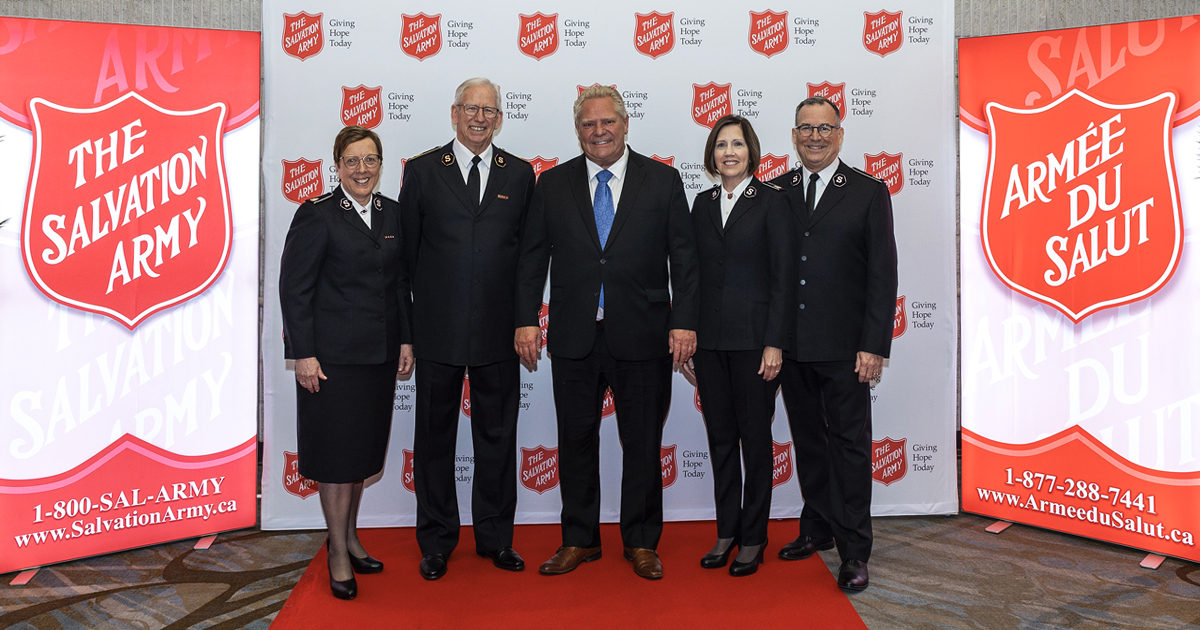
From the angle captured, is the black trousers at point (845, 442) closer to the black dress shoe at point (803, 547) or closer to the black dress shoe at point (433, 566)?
the black dress shoe at point (803, 547)

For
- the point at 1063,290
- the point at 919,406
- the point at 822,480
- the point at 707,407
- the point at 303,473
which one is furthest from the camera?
the point at 919,406

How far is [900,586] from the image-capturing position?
275 centimetres

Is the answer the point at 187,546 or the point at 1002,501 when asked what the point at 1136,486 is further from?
the point at 187,546

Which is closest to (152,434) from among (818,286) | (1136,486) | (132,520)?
(132,520)

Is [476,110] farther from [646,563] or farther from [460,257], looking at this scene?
[646,563]

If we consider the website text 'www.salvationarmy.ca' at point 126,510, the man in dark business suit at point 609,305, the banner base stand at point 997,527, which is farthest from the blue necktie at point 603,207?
the banner base stand at point 997,527

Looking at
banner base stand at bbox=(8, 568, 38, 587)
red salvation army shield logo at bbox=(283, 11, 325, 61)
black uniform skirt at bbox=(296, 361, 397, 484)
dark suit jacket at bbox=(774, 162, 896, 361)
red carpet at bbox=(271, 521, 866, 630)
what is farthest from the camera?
red salvation army shield logo at bbox=(283, 11, 325, 61)

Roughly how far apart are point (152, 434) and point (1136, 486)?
422 centimetres

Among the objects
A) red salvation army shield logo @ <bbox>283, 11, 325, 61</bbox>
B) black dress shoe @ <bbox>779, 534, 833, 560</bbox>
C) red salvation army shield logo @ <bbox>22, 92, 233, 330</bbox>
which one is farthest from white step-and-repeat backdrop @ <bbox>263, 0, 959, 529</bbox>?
black dress shoe @ <bbox>779, 534, 833, 560</bbox>

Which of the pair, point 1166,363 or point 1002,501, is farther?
point 1002,501

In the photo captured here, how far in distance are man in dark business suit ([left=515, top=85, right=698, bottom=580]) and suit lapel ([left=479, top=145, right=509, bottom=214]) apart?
6.0 inches

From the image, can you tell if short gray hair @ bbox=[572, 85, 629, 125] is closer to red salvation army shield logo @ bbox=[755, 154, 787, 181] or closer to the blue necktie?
the blue necktie

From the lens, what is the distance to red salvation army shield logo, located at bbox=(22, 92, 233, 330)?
9.62 feet

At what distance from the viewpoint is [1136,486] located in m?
3.13
